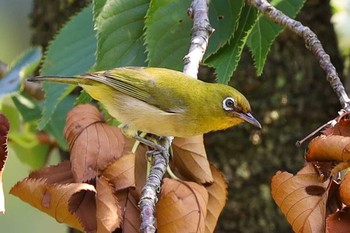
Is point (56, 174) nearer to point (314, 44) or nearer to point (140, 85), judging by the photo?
point (314, 44)

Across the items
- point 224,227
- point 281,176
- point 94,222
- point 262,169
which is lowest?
point 224,227

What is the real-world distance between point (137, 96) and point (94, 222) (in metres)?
0.96

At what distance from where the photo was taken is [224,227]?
Answer: 3314 millimetres

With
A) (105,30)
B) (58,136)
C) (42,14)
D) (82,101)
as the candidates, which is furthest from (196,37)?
(42,14)

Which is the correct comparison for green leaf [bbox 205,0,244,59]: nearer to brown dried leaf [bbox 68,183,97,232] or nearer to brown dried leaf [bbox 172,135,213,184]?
brown dried leaf [bbox 172,135,213,184]

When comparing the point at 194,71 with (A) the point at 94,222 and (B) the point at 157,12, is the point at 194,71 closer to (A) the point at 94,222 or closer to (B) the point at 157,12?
(B) the point at 157,12

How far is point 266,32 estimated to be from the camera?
6.73ft

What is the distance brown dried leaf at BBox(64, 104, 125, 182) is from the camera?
1408 mm

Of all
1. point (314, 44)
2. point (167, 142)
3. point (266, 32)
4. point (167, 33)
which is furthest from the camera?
point (266, 32)

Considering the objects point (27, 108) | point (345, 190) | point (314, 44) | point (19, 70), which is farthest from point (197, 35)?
point (27, 108)

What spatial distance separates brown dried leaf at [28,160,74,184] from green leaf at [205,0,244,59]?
1.95 feet

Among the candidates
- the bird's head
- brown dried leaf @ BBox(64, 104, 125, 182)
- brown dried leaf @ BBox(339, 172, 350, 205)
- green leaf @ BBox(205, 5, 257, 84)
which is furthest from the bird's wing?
brown dried leaf @ BBox(339, 172, 350, 205)

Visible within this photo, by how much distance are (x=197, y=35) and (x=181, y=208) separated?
1.88ft

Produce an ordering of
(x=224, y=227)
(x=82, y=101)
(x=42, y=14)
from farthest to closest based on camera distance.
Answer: (x=42, y=14), (x=224, y=227), (x=82, y=101)
